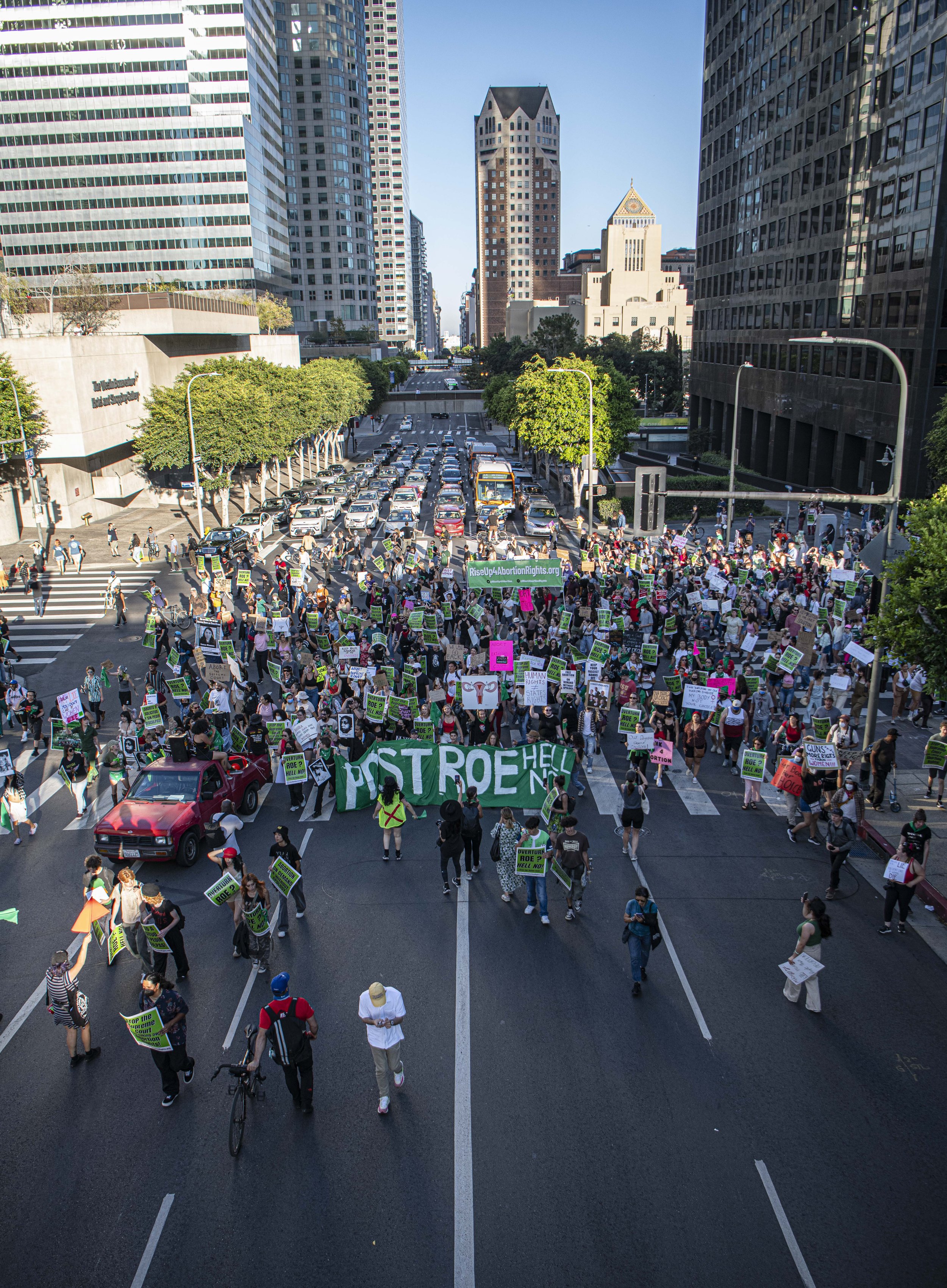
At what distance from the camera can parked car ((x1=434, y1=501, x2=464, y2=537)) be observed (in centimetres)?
4288

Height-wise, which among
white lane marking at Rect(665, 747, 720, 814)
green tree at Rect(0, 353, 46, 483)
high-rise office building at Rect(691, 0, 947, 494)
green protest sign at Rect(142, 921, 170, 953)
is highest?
high-rise office building at Rect(691, 0, 947, 494)

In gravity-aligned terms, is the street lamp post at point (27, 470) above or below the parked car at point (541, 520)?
above

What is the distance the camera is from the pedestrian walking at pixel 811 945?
10.1m

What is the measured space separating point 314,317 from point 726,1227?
7218 inches

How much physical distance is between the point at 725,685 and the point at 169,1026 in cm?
1305

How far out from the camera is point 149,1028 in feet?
28.4

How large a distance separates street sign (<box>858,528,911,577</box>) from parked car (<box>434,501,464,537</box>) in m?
27.9

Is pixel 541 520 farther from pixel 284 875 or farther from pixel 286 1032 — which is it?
pixel 286 1032

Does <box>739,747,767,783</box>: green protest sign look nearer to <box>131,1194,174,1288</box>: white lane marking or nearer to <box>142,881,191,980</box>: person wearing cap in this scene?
<box>142,881,191,980</box>: person wearing cap

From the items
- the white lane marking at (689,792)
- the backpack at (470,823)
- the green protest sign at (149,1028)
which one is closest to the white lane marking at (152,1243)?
the green protest sign at (149,1028)

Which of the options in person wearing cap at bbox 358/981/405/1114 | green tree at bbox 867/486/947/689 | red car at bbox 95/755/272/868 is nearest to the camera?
person wearing cap at bbox 358/981/405/1114

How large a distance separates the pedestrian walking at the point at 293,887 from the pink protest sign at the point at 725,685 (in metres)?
9.70

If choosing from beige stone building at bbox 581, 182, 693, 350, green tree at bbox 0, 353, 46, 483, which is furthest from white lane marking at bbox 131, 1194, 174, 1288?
beige stone building at bbox 581, 182, 693, 350

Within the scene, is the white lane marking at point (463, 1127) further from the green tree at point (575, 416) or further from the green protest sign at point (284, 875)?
the green tree at point (575, 416)
